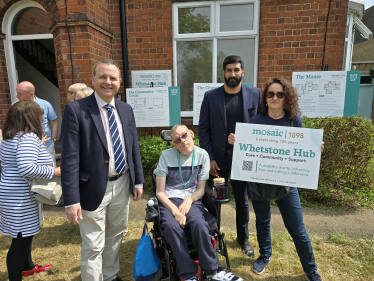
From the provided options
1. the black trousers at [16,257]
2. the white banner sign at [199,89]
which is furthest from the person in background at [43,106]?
the white banner sign at [199,89]

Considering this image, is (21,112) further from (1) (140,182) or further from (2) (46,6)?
(2) (46,6)

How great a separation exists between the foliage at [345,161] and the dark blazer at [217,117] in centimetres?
181

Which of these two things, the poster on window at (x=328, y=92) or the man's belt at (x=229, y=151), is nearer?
the man's belt at (x=229, y=151)

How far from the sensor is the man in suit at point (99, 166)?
1800 mm

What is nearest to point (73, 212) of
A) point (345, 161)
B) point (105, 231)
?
point (105, 231)

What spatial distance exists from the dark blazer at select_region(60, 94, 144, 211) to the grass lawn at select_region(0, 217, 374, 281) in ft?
3.82

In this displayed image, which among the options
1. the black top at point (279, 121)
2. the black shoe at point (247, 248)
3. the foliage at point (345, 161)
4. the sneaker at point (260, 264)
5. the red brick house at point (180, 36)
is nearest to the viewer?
the black top at point (279, 121)

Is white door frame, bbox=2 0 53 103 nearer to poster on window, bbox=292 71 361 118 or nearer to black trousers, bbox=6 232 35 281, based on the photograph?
black trousers, bbox=6 232 35 281

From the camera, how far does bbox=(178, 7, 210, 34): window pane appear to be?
4.88 metres

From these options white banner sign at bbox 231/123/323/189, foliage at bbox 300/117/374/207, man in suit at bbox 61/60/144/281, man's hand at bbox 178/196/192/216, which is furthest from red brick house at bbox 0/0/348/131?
man's hand at bbox 178/196/192/216

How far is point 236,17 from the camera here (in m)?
4.79

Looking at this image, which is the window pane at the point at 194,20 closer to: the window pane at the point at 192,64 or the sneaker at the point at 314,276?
the window pane at the point at 192,64

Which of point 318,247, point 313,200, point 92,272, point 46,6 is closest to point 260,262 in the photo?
point 318,247

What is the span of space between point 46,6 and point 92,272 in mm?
4556
